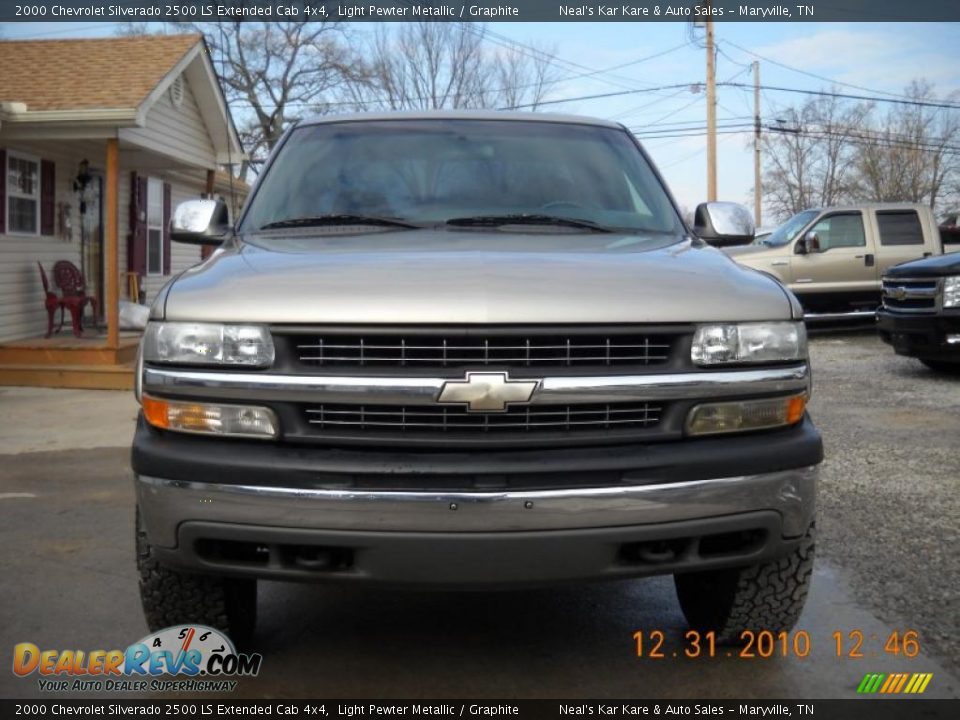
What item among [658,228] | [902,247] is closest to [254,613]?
[658,228]

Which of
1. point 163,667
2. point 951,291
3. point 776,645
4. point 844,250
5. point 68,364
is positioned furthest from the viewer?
point 844,250

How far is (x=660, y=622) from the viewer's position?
12.2 ft

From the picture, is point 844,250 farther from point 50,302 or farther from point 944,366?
point 50,302

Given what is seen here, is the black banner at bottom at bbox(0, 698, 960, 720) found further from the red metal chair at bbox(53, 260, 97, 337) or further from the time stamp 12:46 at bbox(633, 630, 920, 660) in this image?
the red metal chair at bbox(53, 260, 97, 337)

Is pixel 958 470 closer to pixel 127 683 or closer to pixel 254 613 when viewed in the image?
pixel 254 613

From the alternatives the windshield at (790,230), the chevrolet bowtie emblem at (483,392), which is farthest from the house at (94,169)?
the chevrolet bowtie emblem at (483,392)

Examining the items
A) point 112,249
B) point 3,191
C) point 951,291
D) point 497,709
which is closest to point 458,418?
point 497,709

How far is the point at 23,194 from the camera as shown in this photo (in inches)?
497

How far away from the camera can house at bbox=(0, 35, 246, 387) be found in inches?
458

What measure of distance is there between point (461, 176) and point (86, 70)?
11.1 meters

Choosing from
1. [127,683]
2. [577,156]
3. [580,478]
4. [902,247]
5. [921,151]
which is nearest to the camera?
[580,478]

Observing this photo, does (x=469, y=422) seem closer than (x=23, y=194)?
Yes

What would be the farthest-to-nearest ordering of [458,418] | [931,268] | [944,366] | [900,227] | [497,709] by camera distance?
[900,227] < [944,366] < [931,268] < [497,709] < [458,418]

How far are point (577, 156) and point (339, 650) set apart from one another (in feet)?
7.35
